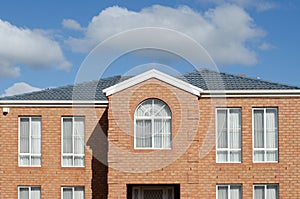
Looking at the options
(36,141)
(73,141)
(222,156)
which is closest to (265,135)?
(222,156)

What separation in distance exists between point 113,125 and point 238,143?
17.1 ft

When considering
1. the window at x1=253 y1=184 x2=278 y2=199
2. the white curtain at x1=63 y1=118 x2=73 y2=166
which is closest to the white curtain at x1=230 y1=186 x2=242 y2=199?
the window at x1=253 y1=184 x2=278 y2=199

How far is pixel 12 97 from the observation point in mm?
25703

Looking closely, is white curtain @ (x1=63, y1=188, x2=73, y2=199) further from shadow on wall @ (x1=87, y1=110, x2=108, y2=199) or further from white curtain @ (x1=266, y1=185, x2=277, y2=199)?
white curtain @ (x1=266, y1=185, x2=277, y2=199)

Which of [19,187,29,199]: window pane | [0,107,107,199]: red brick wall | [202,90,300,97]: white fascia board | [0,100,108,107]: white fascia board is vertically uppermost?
[202,90,300,97]: white fascia board

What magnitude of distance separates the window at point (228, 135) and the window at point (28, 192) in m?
7.67

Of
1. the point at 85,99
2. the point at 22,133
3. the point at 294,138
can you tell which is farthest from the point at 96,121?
the point at 294,138

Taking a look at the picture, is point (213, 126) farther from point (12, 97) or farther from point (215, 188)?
point (12, 97)

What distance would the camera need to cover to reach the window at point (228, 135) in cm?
2380

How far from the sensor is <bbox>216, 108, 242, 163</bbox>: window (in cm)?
2380

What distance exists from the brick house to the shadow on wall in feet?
0.14

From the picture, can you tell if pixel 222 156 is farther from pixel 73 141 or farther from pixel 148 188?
pixel 73 141

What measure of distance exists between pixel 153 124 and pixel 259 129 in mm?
4420

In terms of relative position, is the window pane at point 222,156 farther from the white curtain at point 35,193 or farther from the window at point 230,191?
the white curtain at point 35,193
